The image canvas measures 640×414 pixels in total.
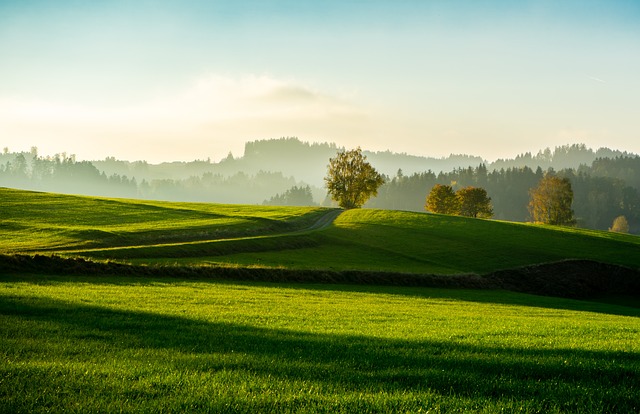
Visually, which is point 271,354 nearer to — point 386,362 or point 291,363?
point 291,363

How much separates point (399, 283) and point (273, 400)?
43325 mm

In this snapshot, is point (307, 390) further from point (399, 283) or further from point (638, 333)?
point (399, 283)

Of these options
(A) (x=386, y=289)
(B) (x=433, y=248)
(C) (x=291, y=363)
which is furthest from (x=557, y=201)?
(C) (x=291, y=363)

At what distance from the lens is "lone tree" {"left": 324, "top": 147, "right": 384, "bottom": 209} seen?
13950 centimetres

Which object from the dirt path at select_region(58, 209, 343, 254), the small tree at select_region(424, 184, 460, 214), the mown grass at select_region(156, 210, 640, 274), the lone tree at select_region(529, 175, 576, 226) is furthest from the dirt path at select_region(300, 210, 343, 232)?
the lone tree at select_region(529, 175, 576, 226)

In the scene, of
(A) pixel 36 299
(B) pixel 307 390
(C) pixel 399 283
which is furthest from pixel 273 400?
(C) pixel 399 283

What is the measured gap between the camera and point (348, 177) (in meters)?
140

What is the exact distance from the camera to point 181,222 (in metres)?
74.0

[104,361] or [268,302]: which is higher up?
[104,361]

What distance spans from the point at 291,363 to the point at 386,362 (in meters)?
2.57

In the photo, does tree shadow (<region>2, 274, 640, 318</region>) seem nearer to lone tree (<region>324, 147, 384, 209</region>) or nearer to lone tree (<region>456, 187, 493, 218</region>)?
lone tree (<region>324, 147, 384, 209</region>)

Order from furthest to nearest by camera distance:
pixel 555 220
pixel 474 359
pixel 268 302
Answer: pixel 555 220
pixel 268 302
pixel 474 359

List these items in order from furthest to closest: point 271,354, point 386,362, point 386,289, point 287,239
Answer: point 287,239 → point 386,289 → point 271,354 → point 386,362

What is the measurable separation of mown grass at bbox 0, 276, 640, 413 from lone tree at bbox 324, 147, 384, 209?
385 ft
